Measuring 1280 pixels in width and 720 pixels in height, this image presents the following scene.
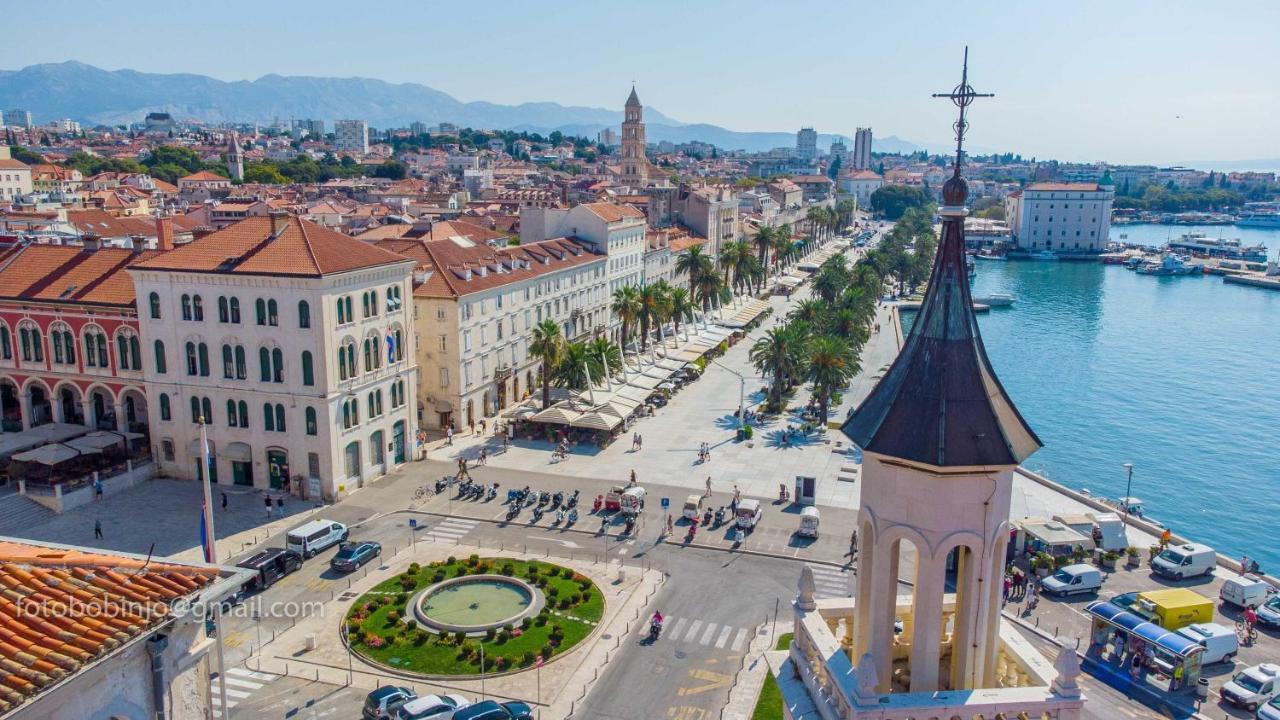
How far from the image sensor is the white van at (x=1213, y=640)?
37375 mm

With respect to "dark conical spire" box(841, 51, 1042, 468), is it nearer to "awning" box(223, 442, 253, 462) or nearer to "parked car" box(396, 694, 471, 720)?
"parked car" box(396, 694, 471, 720)

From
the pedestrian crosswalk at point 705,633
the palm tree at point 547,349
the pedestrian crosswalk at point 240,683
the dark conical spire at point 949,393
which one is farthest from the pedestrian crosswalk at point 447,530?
the dark conical spire at point 949,393

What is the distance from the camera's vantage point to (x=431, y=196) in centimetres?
18638

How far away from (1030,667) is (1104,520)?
40.1 metres

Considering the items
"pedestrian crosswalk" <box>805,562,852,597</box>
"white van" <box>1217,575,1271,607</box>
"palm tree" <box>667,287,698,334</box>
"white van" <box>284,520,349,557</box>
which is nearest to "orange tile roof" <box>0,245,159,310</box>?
"white van" <box>284,520,349,557</box>

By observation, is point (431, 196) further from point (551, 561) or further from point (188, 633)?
point (188, 633)

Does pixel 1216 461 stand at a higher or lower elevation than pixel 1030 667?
lower

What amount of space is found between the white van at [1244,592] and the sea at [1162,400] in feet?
33.9

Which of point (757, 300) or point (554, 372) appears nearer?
point (554, 372)

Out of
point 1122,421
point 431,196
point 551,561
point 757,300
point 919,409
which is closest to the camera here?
point 919,409

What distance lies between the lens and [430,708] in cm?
3262

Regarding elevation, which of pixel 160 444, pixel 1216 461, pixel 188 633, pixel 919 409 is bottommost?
pixel 1216 461

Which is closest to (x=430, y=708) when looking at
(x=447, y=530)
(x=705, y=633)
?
(x=705, y=633)

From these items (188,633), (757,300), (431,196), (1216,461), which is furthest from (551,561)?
(431,196)
